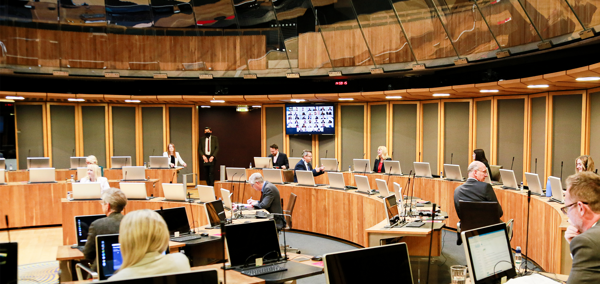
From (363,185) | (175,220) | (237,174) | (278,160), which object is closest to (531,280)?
(175,220)

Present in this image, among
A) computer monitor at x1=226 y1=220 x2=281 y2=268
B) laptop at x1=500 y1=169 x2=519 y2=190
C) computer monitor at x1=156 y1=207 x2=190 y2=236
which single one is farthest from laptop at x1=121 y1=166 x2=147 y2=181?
laptop at x1=500 y1=169 x2=519 y2=190

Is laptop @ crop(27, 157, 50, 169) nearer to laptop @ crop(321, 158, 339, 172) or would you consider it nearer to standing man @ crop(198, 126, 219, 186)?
standing man @ crop(198, 126, 219, 186)

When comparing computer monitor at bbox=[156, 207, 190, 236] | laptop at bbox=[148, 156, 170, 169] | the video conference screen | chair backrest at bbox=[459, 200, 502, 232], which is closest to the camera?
chair backrest at bbox=[459, 200, 502, 232]

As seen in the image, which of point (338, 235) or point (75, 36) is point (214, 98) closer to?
point (75, 36)

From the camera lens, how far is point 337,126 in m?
12.2

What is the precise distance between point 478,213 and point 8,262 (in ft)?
14.6

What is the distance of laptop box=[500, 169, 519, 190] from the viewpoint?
6.98 meters

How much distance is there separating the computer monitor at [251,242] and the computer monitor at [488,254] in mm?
1721

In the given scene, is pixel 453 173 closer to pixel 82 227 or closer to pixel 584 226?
pixel 584 226

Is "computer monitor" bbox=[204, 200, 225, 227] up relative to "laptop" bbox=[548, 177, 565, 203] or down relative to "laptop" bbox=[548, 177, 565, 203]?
down

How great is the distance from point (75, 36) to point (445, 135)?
9.49 metres

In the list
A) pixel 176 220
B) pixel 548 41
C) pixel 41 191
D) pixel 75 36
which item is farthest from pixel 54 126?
pixel 548 41

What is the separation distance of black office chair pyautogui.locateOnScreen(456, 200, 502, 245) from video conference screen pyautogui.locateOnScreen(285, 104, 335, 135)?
7.21 metres

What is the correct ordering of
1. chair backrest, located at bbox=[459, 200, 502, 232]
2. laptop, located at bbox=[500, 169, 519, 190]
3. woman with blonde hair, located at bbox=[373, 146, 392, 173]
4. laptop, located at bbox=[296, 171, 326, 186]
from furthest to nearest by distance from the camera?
woman with blonde hair, located at bbox=[373, 146, 392, 173] → laptop, located at bbox=[296, 171, 326, 186] → laptop, located at bbox=[500, 169, 519, 190] → chair backrest, located at bbox=[459, 200, 502, 232]
